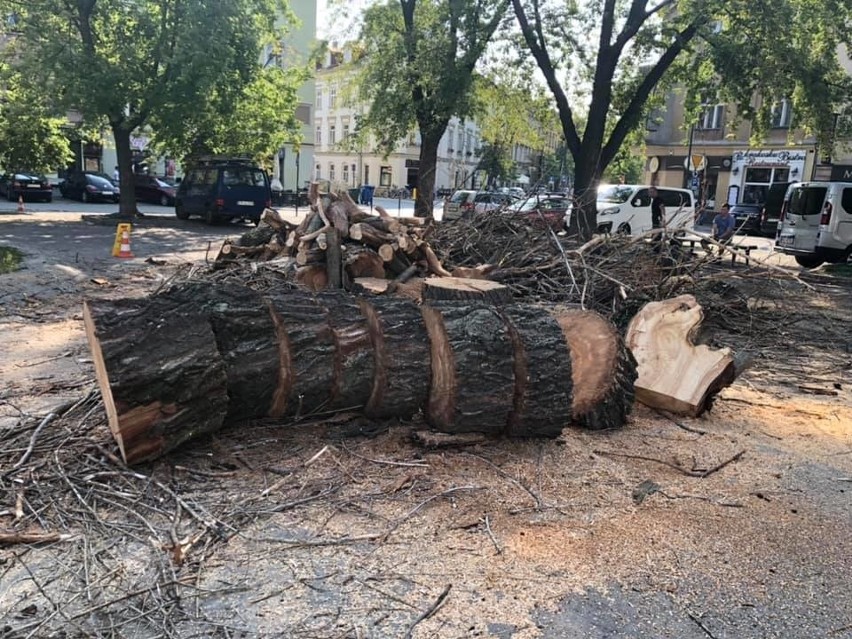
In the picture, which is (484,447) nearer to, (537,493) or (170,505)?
(537,493)

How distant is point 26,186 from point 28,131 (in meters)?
4.54

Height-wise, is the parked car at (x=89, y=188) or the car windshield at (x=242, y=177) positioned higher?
the car windshield at (x=242, y=177)

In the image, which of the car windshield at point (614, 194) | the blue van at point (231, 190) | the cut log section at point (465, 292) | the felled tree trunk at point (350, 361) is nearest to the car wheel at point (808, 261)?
the car windshield at point (614, 194)

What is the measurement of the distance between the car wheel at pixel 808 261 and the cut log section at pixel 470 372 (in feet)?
49.5

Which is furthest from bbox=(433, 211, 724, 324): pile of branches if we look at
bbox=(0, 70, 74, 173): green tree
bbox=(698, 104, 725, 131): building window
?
bbox=(698, 104, 725, 131): building window

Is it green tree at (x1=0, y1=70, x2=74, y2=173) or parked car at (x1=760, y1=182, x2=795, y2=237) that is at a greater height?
green tree at (x1=0, y1=70, x2=74, y2=173)

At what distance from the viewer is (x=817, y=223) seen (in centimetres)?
1567

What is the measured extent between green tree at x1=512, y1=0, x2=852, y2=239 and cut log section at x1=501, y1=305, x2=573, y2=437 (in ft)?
Result: 26.5

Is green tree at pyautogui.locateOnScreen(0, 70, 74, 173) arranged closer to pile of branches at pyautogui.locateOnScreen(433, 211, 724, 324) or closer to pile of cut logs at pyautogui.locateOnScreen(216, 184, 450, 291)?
pile of cut logs at pyautogui.locateOnScreen(216, 184, 450, 291)

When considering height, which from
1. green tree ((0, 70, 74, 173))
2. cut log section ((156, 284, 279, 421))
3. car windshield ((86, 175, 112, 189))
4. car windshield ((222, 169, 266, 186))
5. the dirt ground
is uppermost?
green tree ((0, 70, 74, 173))

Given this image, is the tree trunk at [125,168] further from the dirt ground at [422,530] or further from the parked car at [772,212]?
the parked car at [772,212]

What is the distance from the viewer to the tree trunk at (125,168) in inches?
755

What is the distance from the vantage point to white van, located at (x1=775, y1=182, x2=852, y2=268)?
15328 millimetres

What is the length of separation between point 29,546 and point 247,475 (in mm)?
1092
